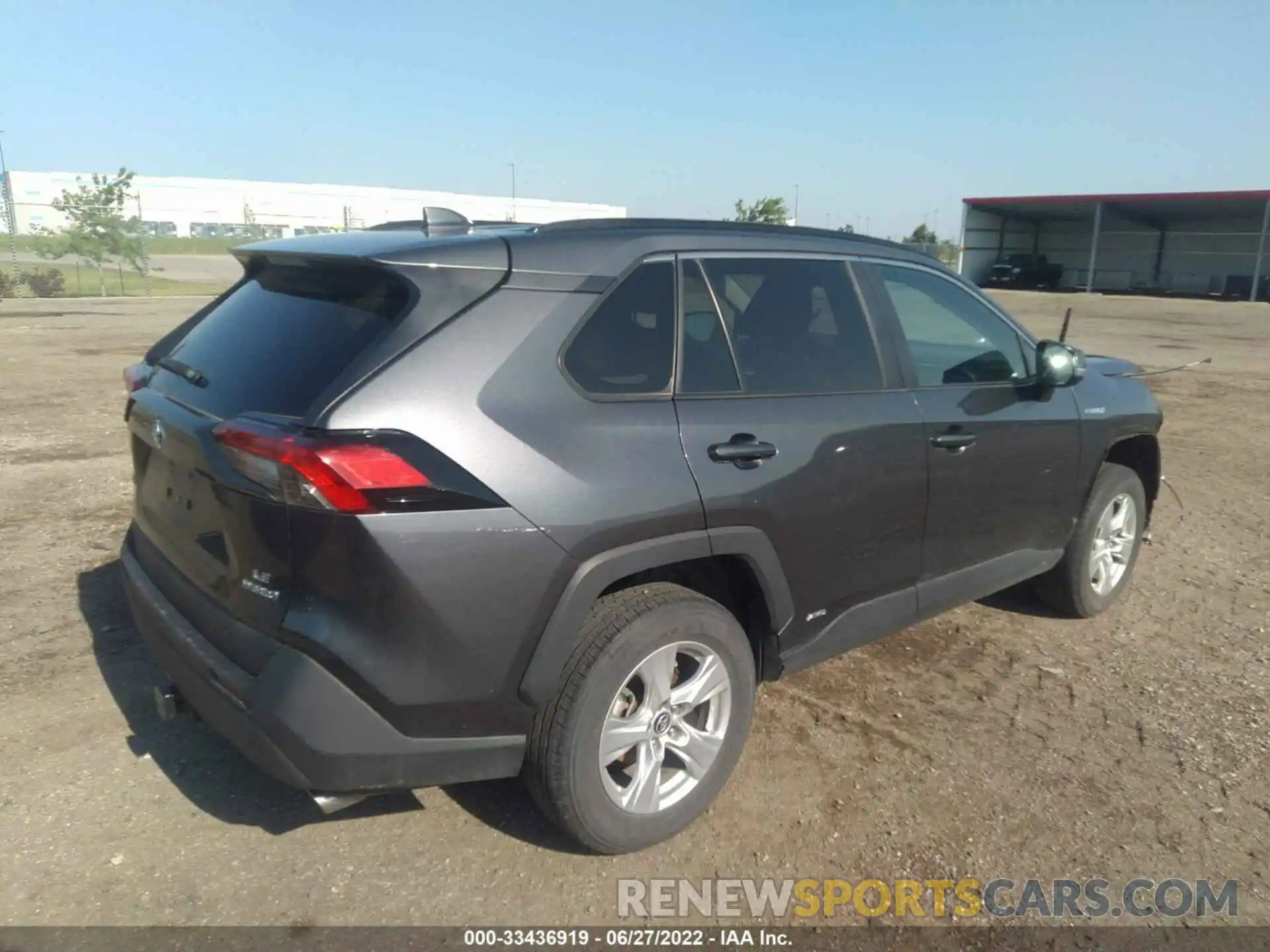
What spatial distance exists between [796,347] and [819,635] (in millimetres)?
1029

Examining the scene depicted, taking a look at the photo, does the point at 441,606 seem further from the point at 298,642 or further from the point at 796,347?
the point at 796,347

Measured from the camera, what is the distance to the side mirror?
3936 mm

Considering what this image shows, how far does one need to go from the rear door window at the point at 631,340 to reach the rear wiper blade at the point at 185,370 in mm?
1116

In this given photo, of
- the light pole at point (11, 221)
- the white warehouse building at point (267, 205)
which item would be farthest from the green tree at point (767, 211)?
the light pole at point (11, 221)

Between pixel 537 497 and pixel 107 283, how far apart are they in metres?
30.7

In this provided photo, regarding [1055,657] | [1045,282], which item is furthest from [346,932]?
[1045,282]

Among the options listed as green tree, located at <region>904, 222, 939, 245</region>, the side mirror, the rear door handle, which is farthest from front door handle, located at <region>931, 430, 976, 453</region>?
green tree, located at <region>904, 222, 939, 245</region>

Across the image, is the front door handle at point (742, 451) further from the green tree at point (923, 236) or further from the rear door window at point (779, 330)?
the green tree at point (923, 236)

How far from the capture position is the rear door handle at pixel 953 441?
3.54 m

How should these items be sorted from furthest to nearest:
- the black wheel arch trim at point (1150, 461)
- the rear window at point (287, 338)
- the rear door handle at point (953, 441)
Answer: the black wheel arch trim at point (1150, 461) → the rear door handle at point (953, 441) → the rear window at point (287, 338)

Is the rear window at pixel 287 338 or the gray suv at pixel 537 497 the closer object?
the gray suv at pixel 537 497

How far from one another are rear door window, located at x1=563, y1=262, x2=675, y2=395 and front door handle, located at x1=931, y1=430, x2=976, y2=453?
4.11 feet

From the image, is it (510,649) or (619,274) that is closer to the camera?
(510,649)

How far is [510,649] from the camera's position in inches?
96.7
